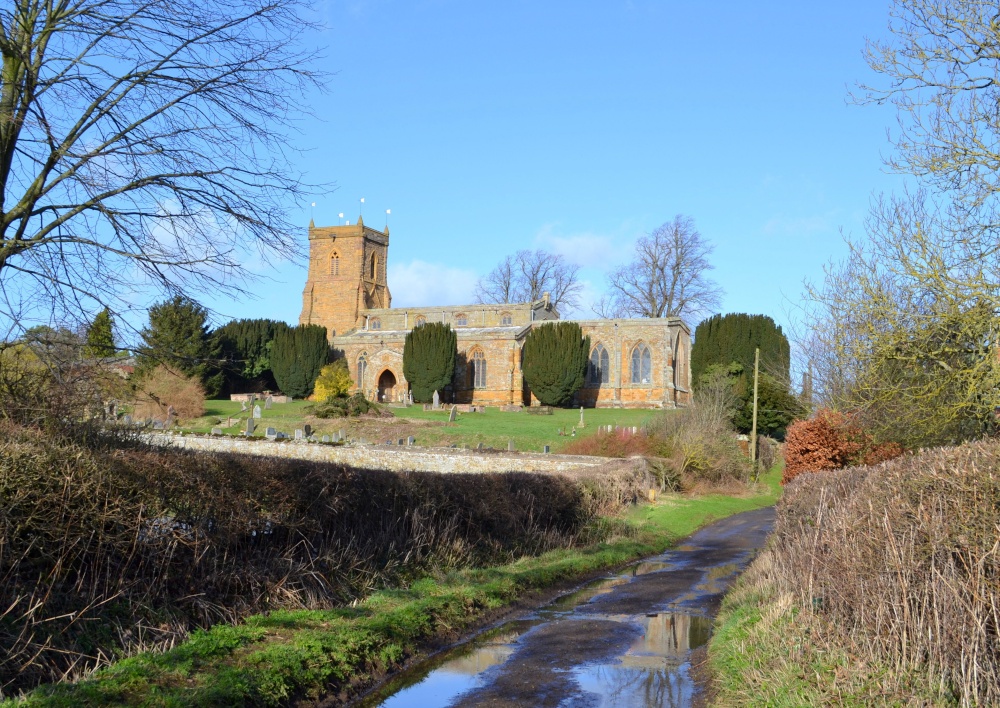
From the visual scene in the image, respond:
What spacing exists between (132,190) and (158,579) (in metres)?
3.57

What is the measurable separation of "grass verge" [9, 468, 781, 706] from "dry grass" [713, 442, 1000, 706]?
3428mm

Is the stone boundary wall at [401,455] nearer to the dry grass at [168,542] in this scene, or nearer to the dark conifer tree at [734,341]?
the dry grass at [168,542]

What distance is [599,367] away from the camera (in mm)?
→ 67062

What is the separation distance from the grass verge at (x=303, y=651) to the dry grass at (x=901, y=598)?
3428 mm

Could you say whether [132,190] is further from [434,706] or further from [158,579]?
[434,706]

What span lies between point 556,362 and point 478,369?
7.52 m

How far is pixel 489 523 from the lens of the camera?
49.2 feet

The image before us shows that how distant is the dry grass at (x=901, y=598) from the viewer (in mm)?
5410

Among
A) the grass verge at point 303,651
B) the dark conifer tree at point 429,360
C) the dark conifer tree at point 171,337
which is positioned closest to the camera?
the grass verge at point 303,651

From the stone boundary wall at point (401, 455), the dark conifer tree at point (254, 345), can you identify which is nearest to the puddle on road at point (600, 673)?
the stone boundary wall at point (401, 455)

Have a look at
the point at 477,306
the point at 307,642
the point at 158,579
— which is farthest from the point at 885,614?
the point at 477,306

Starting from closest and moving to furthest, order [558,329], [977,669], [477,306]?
[977,669] → [558,329] → [477,306]

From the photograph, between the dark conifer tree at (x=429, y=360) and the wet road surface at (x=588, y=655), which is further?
the dark conifer tree at (x=429, y=360)

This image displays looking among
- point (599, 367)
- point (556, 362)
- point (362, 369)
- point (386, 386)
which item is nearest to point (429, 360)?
point (386, 386)
